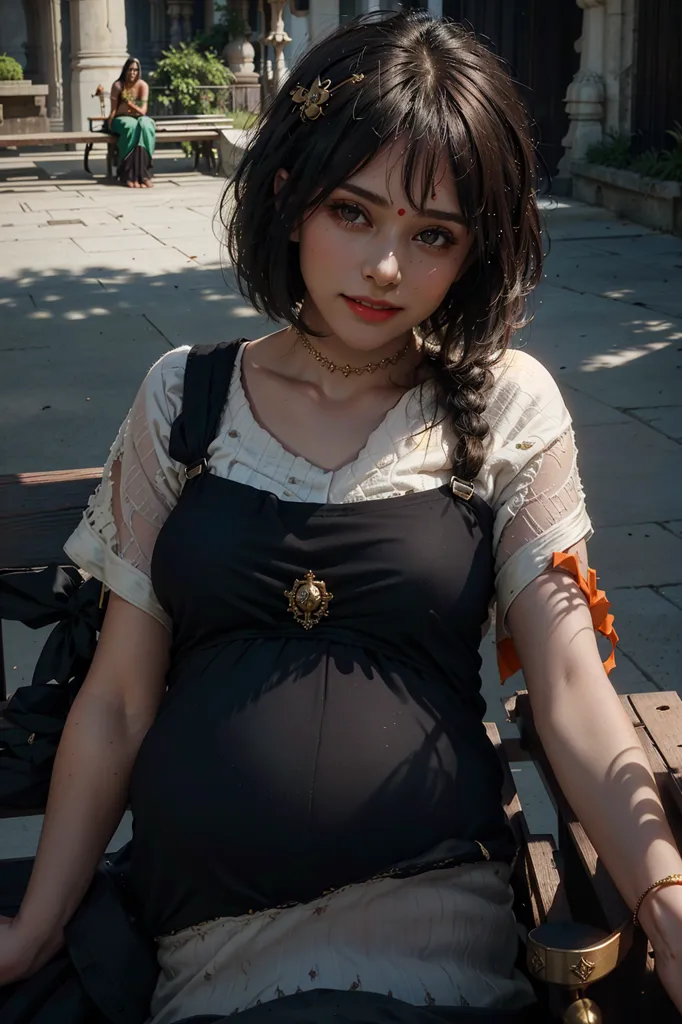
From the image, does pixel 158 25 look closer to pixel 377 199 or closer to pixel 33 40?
pixel 33 40

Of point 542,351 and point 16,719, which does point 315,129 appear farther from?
A: point 542,351

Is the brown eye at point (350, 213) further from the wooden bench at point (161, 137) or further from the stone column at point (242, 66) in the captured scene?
the stone column at point (242, 66)

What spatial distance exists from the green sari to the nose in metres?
16.7

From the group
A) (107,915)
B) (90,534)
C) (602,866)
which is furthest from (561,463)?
(107,915)

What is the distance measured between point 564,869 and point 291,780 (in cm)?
47

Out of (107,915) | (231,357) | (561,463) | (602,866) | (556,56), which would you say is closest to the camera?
(602,866)

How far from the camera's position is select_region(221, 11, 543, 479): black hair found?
206 centimetres

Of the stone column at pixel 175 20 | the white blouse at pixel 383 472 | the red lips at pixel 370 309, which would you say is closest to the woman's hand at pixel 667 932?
the white blouse at pixel 383 472

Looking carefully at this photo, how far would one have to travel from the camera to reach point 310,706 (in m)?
2.02

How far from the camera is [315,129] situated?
6.99ft

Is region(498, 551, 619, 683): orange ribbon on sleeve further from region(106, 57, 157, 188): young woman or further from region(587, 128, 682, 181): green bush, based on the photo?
region(106, 57, 157, 188): young woman

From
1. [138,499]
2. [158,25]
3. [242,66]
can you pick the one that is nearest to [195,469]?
[138,499]

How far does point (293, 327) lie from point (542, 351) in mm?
6263

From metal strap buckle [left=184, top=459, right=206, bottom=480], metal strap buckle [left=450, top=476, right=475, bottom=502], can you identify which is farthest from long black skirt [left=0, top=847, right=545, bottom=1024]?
metal strap buckle [left=450, top=476, right=475, bottom=502]
